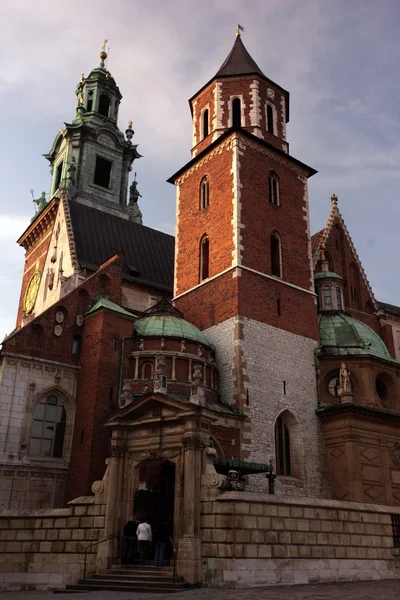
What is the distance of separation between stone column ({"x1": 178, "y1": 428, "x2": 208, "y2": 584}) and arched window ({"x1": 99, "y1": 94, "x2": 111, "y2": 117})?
43505 mm

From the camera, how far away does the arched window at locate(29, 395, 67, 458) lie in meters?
23.5

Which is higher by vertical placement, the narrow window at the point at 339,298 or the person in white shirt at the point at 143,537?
the narrow window at the point at 339,298

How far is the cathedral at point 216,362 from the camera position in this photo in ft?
59.2

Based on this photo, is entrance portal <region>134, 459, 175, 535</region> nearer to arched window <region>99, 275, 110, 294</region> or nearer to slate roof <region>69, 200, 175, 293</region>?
arched window <region>99, 275, 110, 294</region>

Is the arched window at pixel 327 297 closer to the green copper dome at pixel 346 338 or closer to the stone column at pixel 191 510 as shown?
the green copper dome at pixel 346 338

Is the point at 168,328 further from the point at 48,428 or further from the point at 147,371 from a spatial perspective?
the point at 48,428

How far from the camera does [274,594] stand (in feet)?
42.2

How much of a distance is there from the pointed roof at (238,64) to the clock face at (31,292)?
16.9 metres

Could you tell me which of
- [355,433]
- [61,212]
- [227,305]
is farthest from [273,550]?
[61,212]

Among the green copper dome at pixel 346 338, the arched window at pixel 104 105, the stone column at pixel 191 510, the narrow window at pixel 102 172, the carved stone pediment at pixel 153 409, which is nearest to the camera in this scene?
the stone column at pixel 191 510

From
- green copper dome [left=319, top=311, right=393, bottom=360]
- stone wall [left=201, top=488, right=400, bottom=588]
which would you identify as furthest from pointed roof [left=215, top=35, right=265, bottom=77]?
stone wall [left=201, top=488, right=400, bottom=588]

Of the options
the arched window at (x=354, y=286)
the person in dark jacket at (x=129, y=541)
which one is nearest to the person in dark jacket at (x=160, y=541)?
the person in dark jacket at (x=129, y=541)

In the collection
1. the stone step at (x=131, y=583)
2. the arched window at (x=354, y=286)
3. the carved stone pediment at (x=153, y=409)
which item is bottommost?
the stone step at (x=131, y=583)

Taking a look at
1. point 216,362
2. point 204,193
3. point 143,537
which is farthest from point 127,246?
point 143,537
